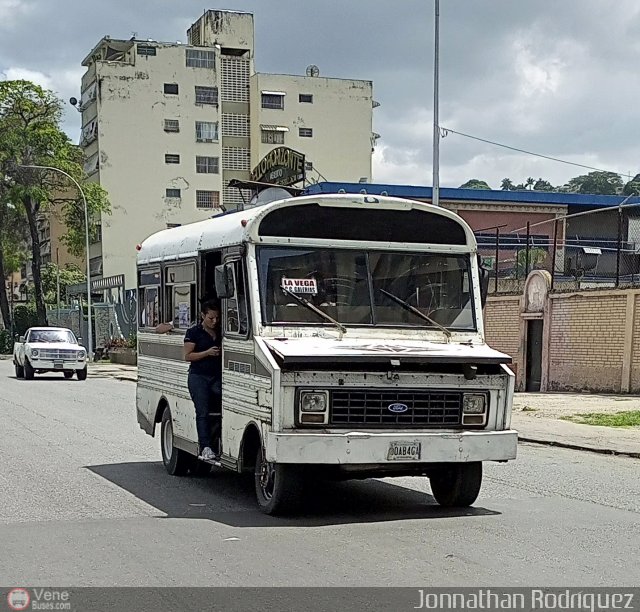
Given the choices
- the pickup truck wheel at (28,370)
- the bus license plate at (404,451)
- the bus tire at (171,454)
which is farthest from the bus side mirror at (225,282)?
the pickup truck wheel at (28,370)

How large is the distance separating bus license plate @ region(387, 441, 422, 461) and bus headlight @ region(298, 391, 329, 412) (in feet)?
2.18

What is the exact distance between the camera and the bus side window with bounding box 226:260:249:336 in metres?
9.87

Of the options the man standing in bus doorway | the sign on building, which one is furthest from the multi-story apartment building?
the man standing in bus doorway

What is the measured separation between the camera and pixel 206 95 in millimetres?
76062

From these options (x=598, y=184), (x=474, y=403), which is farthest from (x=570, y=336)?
(x=598, y=184)

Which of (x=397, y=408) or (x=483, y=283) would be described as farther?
(x=483, y=283)

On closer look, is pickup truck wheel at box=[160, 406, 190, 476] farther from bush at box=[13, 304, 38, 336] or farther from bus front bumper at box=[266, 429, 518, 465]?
bush at box=[13, 304, 38, 336]

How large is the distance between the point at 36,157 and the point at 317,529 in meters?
55.6

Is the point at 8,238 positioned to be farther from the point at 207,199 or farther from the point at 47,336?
the point at 47,336

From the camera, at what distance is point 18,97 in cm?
6112

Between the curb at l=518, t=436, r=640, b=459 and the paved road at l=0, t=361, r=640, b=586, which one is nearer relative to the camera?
the paved road at l=0, t=361, r=640, b=586

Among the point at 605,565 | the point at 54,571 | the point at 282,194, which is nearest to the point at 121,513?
the point at 54,571
